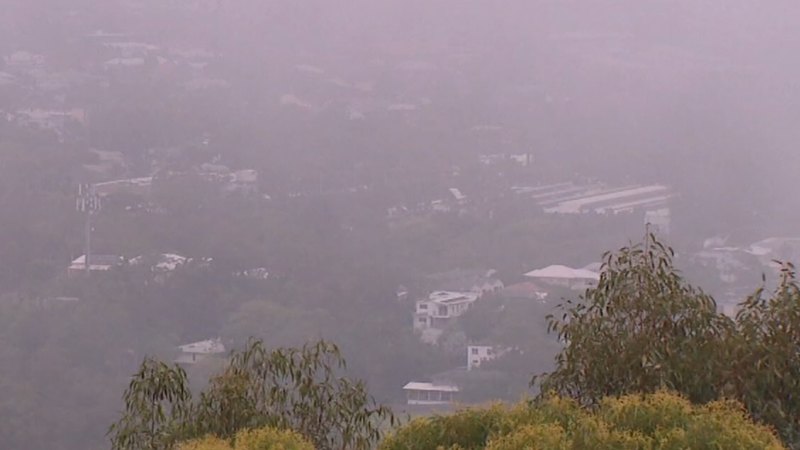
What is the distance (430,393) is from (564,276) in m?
4.11

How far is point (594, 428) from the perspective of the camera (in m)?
4.31

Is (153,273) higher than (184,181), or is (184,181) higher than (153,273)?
(184,181)

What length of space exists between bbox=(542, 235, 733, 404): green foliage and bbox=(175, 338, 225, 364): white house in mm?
7995

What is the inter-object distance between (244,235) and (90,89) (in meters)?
8.08

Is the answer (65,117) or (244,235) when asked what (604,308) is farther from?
(65,117)

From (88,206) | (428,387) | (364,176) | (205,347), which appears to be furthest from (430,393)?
(364,176)

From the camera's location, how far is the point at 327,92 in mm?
26766

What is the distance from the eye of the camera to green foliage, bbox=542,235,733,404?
5688mm

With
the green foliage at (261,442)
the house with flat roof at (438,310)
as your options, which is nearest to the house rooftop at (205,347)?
the house with flat roof at (438,310)

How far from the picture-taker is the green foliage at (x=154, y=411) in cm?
578

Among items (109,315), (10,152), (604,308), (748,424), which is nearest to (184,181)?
(10,152)

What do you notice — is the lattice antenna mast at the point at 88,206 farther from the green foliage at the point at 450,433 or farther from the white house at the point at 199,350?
the green foliage at the point at 450,433

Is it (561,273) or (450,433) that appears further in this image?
(561,273)

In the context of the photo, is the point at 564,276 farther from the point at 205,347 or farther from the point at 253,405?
the point at 253,405
